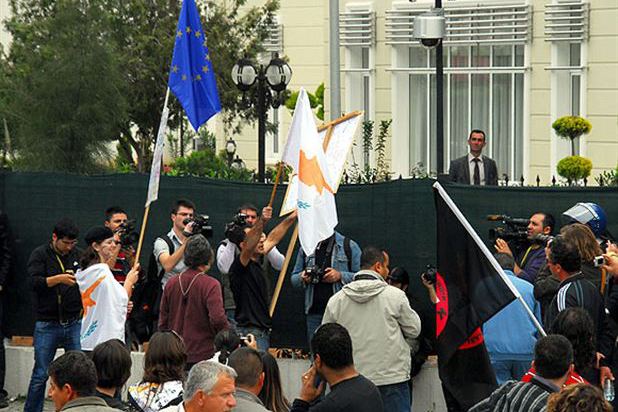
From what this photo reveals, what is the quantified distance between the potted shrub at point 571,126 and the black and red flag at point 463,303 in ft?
56.9

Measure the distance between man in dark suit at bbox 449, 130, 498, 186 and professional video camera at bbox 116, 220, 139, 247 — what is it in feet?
12.7

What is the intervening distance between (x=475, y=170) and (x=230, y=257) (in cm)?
396

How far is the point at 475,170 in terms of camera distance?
1720cm

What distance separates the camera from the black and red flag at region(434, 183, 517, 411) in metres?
11.2

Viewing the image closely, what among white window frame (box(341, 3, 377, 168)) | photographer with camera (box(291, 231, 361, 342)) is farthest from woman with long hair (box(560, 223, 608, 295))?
white window frame (box(341, 3, 377, 168))

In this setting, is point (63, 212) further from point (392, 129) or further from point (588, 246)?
point (392, 129)

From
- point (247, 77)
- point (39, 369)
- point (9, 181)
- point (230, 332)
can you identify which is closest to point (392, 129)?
point (247, 77)

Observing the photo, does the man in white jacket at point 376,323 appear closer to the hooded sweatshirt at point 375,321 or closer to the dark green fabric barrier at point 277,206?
the hooded sweatshirt at point 375,321

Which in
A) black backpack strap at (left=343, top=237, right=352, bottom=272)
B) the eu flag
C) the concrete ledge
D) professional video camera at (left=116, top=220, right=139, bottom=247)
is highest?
the eu flag

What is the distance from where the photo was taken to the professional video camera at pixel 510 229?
13.6 metres

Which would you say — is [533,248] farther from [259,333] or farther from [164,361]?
[164,361]

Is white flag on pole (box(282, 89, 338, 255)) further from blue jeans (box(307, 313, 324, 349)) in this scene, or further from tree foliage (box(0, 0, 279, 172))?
tree foliage (box(0, 0, 279, 172))

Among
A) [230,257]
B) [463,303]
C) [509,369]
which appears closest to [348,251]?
[230,257]

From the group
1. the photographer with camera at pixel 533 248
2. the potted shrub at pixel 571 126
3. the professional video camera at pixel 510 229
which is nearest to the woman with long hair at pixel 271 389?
the photographer with camera at pixel 533 248
